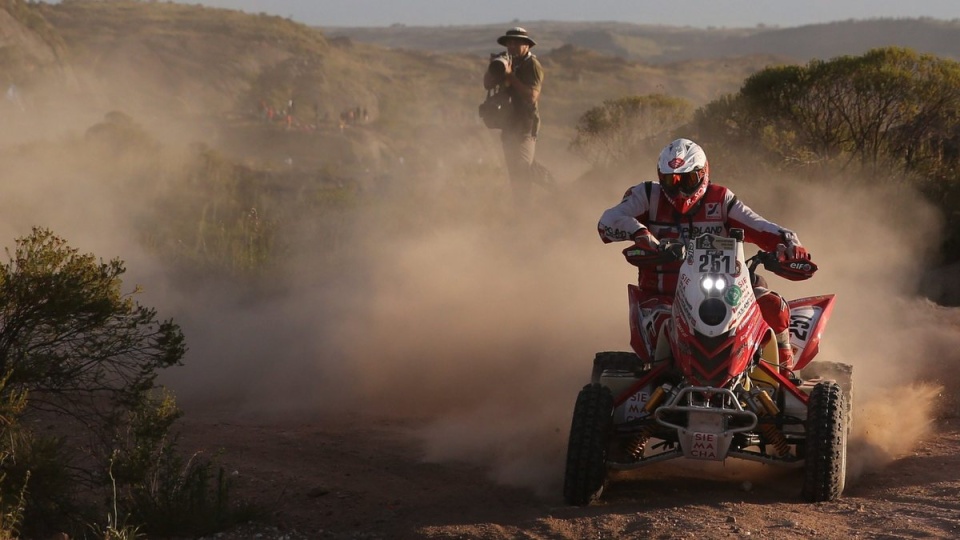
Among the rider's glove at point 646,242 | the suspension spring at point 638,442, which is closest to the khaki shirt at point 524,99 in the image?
the rider's glove at point 646,242

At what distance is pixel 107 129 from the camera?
2642 cm

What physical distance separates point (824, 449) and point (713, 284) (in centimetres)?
116

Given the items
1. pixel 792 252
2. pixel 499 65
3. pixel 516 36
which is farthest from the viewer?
pixel 516 36

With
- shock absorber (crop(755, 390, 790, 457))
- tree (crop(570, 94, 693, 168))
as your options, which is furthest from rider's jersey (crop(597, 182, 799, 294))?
tree (crop(570, 94, 693, 168))

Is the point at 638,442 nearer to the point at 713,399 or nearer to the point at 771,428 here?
the point at 713,399

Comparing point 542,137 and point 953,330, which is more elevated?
point 542,137

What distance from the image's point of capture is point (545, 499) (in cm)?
832

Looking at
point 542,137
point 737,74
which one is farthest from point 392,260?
point 737,74

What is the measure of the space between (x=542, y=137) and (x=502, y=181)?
37.6 meters

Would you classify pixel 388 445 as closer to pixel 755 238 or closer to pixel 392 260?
pixel 755 238

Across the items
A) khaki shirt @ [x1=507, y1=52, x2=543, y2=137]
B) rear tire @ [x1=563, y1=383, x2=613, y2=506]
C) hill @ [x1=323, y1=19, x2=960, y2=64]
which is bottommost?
rear tire @ [x1=563, y1=383, x2=613, y2=506]

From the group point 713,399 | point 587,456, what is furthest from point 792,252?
point 587,456

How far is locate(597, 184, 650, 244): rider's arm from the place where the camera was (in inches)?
350

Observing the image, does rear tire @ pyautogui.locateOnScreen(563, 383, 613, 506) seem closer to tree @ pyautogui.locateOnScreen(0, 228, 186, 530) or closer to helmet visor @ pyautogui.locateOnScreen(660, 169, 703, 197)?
helmet visor @ pyautogui.locateOnScreen(660, 169, 703, 197)
